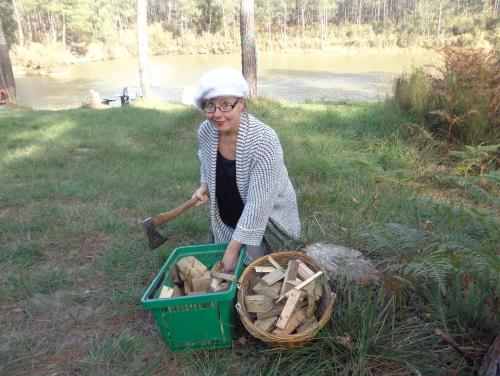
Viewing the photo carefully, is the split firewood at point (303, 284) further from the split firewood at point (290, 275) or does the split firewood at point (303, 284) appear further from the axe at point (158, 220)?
the axe at point (158, 220)

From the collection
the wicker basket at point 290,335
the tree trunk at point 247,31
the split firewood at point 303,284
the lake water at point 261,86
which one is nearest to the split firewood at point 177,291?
the wicker basket at point 290,335

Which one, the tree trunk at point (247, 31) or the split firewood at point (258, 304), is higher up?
the tree trunk at point (247, 31)

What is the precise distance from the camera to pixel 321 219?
11.4 feet

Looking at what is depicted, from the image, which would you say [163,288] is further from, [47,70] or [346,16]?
[346,16]

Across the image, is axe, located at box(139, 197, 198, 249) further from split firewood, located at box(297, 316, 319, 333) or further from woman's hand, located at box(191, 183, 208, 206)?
split firewood, located at box(297, 316, 319, 333)

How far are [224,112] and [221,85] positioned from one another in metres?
0.17

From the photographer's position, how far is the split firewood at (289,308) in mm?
2014

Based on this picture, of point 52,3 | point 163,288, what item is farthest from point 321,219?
point 52,3

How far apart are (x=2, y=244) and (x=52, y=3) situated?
4887 centimetres

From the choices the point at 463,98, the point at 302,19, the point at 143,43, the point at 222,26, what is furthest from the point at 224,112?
the point at 302,19

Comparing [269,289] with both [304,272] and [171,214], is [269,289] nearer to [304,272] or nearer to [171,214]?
[304,272]

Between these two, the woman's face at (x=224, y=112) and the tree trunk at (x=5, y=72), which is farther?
the tree trunk at (x=5, y=72)

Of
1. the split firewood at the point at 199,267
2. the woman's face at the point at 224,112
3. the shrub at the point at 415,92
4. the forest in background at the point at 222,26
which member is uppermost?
the forest in background at the point at 222,26

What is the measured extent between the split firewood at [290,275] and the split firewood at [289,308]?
0.07 meters
